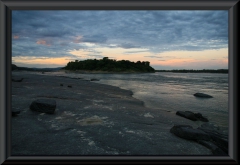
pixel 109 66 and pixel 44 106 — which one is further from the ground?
pixel 109 66

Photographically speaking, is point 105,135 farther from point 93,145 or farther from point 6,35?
point 6,35

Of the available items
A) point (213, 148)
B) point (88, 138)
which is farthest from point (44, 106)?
point (213, 148)

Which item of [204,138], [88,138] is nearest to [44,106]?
[88,138]

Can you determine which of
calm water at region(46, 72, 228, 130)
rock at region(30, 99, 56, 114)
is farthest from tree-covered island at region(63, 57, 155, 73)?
rock at region(30, 99, 56, 114)

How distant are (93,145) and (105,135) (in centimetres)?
69

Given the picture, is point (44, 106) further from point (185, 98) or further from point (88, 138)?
point (185, 98)

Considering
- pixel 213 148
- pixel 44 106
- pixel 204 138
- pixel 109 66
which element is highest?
pixel 109 66

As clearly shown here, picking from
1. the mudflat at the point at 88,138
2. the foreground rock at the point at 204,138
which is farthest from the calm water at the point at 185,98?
the mudflat at the point at 88,138

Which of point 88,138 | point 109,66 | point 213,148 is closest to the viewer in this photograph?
point 213,148

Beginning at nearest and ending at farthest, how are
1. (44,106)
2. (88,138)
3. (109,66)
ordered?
1. (88,138)
2. (44,106)
3. (109,66)

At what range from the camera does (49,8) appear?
261cm

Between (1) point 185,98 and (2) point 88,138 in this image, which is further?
(1) point 185,98

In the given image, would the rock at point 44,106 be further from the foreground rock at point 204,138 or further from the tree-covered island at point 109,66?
the tree-covered island at point 109,66
